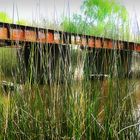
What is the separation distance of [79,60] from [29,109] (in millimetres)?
798

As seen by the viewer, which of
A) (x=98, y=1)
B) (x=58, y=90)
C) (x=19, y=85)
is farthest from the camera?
(x=98, y=1)

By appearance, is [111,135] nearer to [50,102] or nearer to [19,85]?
[50,102]

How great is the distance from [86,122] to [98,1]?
2066 inches

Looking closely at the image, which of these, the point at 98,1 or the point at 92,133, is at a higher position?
the point at 98,1

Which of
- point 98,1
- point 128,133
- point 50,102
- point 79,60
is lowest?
point 128,133

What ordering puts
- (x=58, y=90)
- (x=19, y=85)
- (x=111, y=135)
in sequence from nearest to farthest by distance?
1. (x=111, y=135)
2. (x=58, y=90)
3. (x=19, y=85)

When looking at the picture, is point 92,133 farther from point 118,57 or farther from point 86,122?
point 118,57

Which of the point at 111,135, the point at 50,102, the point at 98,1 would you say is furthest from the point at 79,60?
the point at 98,1

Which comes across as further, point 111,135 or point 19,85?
point 19,85

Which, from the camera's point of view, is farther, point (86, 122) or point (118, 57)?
point (118, 57)

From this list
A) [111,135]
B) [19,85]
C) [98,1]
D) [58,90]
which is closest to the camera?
[111,135]

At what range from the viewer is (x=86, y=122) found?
426 centimetres

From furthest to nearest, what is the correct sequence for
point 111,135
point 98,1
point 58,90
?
1. point 98,1
2. point 58,90
3. point 111,135

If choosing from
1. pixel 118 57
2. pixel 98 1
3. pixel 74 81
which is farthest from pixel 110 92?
pixel 98 1
